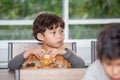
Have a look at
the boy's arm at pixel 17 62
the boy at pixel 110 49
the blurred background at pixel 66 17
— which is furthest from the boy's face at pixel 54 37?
the blurred background at pixel 66 17

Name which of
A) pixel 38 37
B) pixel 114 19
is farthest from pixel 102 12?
pixel 38 37

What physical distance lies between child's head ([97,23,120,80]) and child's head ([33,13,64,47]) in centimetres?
102

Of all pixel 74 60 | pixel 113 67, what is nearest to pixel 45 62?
pixel 74 60

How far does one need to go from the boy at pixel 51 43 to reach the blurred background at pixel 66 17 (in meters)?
1.14

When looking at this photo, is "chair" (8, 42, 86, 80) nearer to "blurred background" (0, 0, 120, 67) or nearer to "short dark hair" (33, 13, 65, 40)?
"short dark hair" (33, 13, 65, 40)

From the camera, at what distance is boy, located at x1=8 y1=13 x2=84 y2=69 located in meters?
2.08

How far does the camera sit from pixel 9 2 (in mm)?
3270

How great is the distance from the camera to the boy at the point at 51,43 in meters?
2.08

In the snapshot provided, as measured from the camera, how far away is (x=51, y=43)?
212 centimetres

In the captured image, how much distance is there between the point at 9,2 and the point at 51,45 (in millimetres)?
1303

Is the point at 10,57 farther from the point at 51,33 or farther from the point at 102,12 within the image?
the point at 102,12

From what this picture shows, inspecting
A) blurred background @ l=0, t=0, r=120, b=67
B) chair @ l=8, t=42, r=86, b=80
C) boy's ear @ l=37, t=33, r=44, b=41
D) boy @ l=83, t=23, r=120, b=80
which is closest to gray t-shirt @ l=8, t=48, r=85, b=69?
boy's ear @ l=37, t=33, r=44, b=41

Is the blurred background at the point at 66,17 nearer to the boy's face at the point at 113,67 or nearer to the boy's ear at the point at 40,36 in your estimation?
the boy's ear at the point at 40,36

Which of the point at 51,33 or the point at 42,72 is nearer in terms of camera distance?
the point at 42,72
